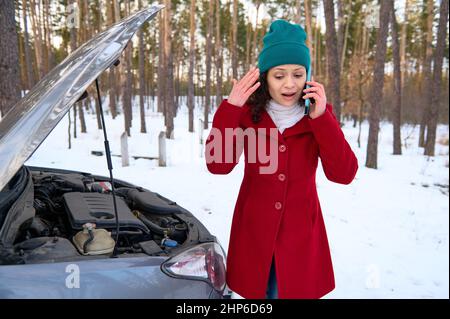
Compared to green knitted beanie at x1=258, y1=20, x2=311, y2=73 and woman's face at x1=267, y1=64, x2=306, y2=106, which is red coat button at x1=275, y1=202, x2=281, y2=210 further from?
green knitted beanie at x1=258, y1=20, x2=311, y2=73

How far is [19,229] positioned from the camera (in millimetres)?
1634

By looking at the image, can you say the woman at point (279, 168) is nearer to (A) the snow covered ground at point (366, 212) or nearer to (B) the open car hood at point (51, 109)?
(B) the open car hood at point (51, 109)

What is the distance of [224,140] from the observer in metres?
1.56

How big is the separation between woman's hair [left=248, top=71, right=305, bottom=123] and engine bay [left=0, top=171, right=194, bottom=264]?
31.2 inches

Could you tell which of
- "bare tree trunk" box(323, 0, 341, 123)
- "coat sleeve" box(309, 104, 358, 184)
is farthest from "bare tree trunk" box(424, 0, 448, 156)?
"coat sleeve" box(309, 104, 358, 184)

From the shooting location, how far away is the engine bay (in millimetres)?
1518

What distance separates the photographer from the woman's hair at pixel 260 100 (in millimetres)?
1617

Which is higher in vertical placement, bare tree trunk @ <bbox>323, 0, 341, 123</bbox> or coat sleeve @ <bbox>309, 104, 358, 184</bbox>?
bare tree trunk @ <bbox>323, 0, 341, 123</bbox>

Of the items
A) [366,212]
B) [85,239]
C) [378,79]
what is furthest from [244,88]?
[378,79]

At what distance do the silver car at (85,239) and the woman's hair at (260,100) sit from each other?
658 millimetres

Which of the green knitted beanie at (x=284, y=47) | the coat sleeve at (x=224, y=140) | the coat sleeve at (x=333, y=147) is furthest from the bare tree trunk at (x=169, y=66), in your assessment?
the coat sleeve at (x=333, y=147)

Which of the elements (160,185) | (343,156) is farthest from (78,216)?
(160,185)

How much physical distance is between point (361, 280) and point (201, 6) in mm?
23942

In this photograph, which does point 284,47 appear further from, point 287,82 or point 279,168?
point 279,168
